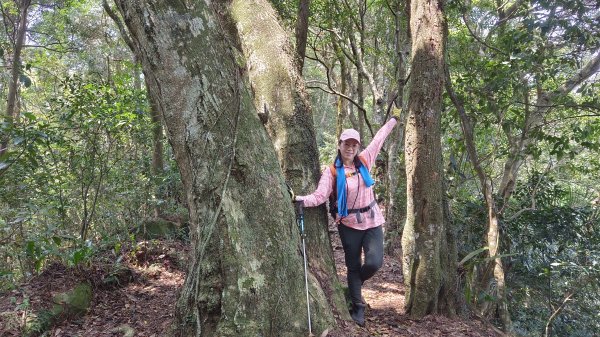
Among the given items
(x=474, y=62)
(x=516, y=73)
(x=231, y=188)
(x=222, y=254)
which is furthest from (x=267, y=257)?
(x=474, y=62)

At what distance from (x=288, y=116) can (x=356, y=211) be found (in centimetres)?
121

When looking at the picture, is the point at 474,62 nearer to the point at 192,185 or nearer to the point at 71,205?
the point at 192,185

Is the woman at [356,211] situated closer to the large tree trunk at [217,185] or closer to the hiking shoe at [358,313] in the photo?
the hiking shoe at [358,313]

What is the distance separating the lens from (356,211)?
15.1 ft

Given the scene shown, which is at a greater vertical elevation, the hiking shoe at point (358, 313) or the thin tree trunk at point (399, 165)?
the thin tree trunk at point (399, 165)

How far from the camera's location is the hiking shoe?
454cm

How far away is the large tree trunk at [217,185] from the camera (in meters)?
3.06

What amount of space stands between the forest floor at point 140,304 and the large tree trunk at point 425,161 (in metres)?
0.40

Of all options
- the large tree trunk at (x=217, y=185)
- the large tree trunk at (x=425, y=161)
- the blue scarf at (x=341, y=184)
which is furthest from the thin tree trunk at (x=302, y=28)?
the large tree trunk at (x=217, y=185)

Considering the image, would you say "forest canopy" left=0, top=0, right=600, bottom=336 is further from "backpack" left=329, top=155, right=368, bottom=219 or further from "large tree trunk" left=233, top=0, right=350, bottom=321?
"backpack" left=329, top=155, right=368, bottom=219

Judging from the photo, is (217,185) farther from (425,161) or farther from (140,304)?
(140,304)

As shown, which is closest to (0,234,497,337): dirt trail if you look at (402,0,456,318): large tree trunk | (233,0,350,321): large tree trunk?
(402,0,456,318): large tree trunk

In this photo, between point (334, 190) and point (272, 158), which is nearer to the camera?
point (272, 158)

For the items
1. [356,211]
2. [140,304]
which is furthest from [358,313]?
[140,304]
